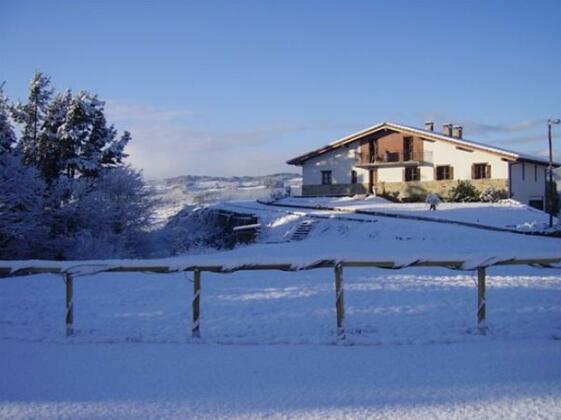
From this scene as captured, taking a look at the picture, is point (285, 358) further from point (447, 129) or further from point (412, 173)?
point (447, 129)

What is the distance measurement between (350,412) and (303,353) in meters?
1.51

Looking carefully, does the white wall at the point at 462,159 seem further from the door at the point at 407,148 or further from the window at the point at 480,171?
the door at the point at 407,148

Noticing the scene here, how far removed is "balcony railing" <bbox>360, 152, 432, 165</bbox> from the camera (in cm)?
4203

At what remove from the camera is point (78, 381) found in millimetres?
4938

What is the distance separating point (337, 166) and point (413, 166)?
7.07 metres

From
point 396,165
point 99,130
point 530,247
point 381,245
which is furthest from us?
point 396,165

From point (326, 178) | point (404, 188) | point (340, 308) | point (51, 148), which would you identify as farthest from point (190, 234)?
point (340, 308)

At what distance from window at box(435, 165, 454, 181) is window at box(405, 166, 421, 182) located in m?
1.52

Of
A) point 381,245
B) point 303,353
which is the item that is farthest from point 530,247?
point 303,353

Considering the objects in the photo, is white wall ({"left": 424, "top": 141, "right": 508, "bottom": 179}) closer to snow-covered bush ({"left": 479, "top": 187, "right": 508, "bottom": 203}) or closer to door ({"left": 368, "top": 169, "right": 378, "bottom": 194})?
snow-covered bush ({"left": 479, "top": 187, "right": 508, "bottom": 203})

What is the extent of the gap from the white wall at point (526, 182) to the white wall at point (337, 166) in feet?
39.5

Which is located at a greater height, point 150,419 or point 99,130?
point 99,130

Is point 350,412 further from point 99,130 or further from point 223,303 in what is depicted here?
point 99,130

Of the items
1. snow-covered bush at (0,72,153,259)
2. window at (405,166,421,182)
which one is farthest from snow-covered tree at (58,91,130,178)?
window at (405,166,421,182)
